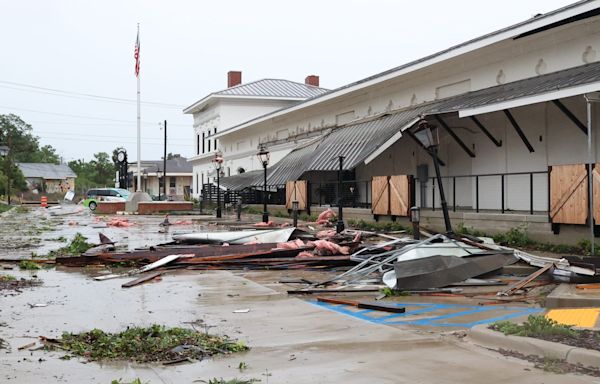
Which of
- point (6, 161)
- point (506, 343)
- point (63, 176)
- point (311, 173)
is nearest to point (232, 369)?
point (506, 343)

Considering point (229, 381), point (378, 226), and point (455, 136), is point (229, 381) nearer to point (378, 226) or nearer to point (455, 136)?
point (378, 226)

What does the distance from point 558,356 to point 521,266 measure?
6.04 m

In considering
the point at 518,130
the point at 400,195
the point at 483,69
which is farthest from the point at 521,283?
the point at 483,69

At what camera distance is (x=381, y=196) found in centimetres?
2188

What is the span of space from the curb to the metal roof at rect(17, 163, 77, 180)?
10908 centimetres

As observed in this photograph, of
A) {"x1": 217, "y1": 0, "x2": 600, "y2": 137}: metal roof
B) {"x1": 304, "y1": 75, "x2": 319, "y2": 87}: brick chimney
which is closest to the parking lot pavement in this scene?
{"x1": 217, "y1": 0, "x2": 600, "y2": 137}: metal roof

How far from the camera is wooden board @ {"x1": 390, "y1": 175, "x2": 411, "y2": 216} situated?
66.7ft

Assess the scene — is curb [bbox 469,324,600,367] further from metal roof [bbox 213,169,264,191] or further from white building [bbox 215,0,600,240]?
metal roof [bbox 213,169,264,191]

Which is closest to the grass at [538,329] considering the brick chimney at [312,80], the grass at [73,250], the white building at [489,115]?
the white building at [489,115]

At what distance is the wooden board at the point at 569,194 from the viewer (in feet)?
45.0

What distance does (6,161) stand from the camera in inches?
2968

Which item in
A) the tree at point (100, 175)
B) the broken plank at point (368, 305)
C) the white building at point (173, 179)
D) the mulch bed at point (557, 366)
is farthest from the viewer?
the tree at point (100, 175)

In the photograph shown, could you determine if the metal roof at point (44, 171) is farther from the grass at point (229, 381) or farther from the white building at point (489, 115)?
the grass at point (229, 381)

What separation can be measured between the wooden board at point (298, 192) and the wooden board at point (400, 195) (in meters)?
9.69
